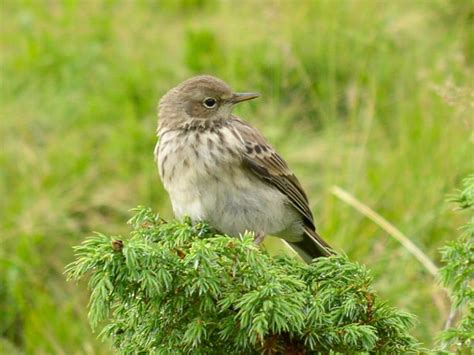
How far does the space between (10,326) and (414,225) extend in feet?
9.24

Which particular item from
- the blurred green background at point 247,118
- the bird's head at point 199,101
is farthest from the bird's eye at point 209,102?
the blurred green background at point 247,118

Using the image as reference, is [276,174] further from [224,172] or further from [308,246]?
[224,172]

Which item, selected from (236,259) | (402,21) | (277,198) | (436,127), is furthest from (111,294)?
(402,21)

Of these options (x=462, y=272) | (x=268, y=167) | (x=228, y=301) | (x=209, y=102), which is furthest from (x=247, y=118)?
(x=228, y=301)

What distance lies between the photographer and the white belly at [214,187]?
516 centimetres

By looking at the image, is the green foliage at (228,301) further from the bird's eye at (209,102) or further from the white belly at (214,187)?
the bird's eye at (209,102)

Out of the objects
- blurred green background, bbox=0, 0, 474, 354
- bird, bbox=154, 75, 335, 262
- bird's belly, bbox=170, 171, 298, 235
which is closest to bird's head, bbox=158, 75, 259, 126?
bird, bbox=154, 75, 335, 262

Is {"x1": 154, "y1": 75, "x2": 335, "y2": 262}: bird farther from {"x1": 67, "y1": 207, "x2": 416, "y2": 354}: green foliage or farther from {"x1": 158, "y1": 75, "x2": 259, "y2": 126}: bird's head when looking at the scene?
{"x1": 67, "y1": 207, "x2": 416, "y2": 354}: green foliage

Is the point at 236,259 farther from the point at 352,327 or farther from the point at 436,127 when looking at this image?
the point at 436,127

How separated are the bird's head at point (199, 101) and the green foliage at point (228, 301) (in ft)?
7.62

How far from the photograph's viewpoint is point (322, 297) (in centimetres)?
331

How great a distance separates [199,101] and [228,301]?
2.67m

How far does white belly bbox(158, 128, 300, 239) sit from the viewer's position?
516 centimetres

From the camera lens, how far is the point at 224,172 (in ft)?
17.3
